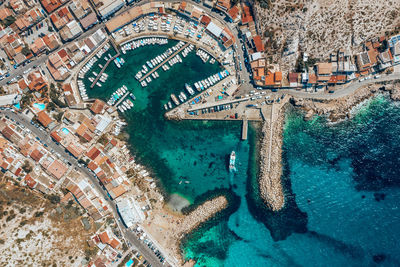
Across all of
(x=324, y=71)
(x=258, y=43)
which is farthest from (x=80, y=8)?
(x=324, y=71)

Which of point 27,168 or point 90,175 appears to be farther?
point 90,175

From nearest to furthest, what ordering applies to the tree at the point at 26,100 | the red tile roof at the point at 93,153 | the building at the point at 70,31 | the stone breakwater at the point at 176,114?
the building at the point at 70,31 → the tree at the point at 26,100 → the red tile roof at the point at 93,153 → the stone breakwater at the point at 176,114

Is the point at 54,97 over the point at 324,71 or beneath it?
over

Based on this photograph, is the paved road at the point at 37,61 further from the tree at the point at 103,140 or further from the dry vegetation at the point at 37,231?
the dry vegetation at the point at 37,231

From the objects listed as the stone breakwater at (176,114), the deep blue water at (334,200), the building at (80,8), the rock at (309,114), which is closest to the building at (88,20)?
the building at (80,8)

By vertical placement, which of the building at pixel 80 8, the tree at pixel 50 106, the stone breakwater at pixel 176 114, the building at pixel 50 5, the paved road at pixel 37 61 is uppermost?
the building at pixel 50 5

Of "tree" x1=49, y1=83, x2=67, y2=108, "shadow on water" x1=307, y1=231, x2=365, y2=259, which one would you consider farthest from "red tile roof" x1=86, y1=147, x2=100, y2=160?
"shadow on water" x1=307, y1=231, x2=365, y2=259

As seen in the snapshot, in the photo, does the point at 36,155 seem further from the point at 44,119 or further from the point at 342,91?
the point at 342,91

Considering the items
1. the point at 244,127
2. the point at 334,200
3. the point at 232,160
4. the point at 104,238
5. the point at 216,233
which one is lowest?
the point at 334,200
